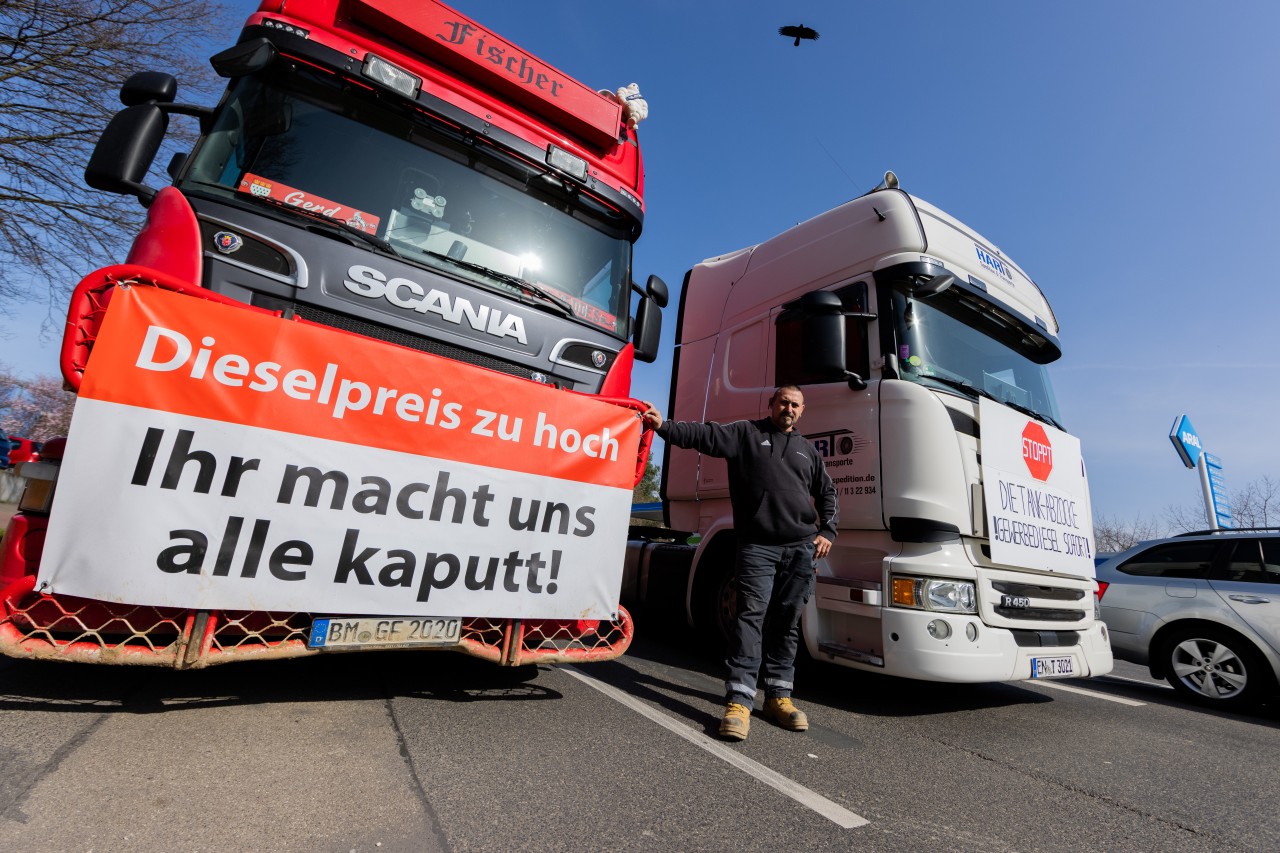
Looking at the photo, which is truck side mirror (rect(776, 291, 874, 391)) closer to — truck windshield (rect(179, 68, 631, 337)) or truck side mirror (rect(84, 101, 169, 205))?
truck windshield (rect(179, 68, 631, 337))

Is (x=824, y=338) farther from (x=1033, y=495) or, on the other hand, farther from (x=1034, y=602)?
(x=1034, y=602)

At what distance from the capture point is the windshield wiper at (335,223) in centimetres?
298

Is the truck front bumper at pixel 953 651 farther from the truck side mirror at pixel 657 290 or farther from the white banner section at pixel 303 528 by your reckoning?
the truck side mirror at pixel 657 290

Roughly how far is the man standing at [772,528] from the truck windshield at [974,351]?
0.99 m

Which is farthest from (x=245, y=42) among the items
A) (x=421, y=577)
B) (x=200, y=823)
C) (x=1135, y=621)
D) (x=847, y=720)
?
(x=1135, y=621)

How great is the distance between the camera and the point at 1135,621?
582 centimetres

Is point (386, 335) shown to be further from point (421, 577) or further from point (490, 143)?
point (490, 143)

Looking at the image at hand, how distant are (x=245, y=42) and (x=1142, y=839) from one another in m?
5.38

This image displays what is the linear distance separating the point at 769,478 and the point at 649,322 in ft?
4.95

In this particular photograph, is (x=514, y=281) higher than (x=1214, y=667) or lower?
higher

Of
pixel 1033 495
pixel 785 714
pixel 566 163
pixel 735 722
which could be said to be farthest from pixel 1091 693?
pixel 566 163

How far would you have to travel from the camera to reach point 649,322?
444cm

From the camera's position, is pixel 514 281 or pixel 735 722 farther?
pixel 514 281

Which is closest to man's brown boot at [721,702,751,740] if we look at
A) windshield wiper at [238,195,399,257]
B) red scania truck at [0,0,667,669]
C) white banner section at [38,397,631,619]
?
red scania truck at [0,0,667,669]
